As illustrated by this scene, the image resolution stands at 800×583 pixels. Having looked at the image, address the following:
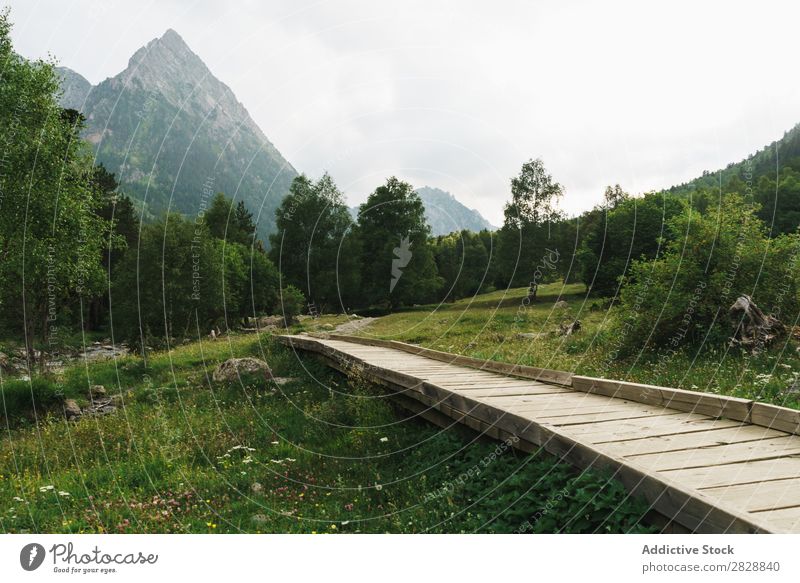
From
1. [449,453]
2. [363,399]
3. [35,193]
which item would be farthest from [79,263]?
[449,453]

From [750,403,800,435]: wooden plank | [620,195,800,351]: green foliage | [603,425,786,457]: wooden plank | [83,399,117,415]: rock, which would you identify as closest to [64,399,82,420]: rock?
[83,399,117,415]: rock

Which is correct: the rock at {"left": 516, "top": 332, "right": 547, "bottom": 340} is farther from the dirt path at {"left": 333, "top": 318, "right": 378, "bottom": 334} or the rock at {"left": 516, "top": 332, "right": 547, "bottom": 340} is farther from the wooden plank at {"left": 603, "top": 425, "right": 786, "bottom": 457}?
the wooden plank at {"left": 603, "top": 425, "right": 786, "bottom": 457}

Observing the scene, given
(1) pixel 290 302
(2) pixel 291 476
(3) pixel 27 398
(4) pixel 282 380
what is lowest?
(3) pixel 27 398

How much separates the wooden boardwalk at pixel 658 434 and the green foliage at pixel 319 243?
94.3ft

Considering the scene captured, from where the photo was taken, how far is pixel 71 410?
14.6m

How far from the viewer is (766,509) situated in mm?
3736

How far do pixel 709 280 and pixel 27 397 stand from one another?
691 inches

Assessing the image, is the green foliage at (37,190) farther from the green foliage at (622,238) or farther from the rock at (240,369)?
the green foliage at (622,238)

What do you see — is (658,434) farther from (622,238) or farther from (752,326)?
(622,238)

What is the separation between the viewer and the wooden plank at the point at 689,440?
5.11m

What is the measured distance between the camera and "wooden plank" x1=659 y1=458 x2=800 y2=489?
4258mm

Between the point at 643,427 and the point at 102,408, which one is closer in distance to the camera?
the point at 643,427

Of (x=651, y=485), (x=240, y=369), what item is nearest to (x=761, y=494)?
(x=651, y=485)
